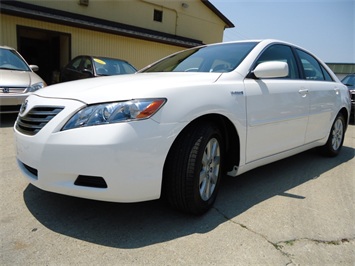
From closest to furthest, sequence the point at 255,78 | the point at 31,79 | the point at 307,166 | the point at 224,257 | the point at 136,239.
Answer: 1. the point at 224,257
2. the point at 136,239
3. the point at 255,78
4. the point at 307,166
5. the point at 31,79

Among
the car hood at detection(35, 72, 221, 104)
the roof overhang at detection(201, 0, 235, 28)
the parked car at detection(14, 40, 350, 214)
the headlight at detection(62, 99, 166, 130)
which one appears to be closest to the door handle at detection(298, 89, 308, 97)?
the parked car at detection(14, 40, 350, 214)

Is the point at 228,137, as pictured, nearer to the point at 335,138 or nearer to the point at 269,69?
the point at 269,69

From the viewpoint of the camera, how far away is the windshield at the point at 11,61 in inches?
239

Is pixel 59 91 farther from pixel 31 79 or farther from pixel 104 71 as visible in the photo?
pixel 104 71

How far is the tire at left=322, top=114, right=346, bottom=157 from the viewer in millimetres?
4316

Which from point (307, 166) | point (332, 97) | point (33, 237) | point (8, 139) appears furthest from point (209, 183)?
point (8, 139)

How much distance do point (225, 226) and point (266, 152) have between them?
3.18 feet

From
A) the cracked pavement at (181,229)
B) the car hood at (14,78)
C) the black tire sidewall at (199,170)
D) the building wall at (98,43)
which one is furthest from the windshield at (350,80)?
the car hood at (14,78)

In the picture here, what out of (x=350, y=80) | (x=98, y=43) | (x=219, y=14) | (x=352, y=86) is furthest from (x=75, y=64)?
(x=219, y=14)

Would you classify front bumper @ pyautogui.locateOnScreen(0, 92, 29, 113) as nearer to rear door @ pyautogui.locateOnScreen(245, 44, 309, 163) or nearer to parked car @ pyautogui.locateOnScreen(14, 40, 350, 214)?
parked car @ pyautogui.locateOnScreen(14, 40, 350, 214)

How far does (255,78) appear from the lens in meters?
2.79

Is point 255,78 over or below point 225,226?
over

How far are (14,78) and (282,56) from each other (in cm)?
472

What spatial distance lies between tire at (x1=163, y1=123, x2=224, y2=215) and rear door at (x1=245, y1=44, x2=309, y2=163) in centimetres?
49
